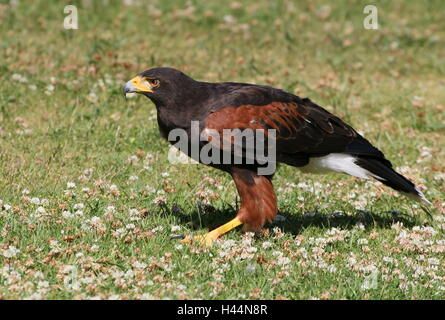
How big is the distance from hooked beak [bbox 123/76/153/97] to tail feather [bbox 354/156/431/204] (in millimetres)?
2336

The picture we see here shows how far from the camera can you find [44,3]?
16.3 meters

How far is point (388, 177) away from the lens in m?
8.48

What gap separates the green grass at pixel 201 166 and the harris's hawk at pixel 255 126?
15.4 inches

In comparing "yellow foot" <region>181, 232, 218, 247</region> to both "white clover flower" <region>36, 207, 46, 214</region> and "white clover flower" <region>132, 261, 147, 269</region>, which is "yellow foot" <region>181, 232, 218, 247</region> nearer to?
"white clover flower" <region>132, 261, 147, 269</region>

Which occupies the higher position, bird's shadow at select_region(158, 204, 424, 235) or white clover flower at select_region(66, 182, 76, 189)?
white clover flower at select_region(66, 182, 76, 189)

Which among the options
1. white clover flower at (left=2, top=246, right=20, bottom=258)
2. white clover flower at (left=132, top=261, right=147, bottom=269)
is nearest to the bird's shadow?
white clover flower at (left=132, top=261, right=147, bottom=269)

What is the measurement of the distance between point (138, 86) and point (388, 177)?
2762 millimetres

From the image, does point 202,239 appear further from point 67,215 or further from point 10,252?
point 10,252

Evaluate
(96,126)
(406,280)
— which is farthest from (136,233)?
(96,126)

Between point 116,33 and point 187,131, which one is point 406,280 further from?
point 116,33

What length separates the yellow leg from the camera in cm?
760

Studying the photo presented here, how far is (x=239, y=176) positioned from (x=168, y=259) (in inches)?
51.8

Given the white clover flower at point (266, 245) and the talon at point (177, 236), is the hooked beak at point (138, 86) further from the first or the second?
the white clover flower at point (266, 245)

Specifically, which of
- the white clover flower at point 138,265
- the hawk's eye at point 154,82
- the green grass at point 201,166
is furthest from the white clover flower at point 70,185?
the white clover flower at point 138,265
